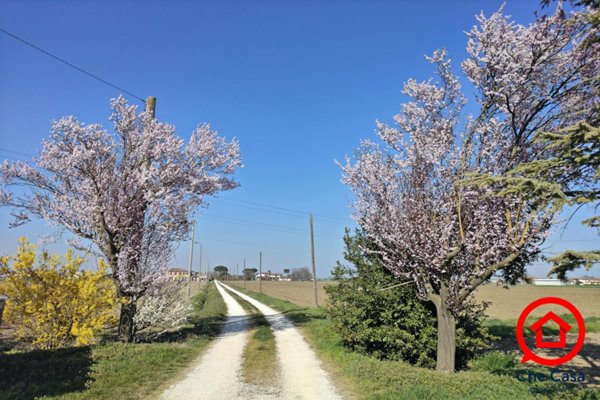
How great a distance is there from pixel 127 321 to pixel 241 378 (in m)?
6.16

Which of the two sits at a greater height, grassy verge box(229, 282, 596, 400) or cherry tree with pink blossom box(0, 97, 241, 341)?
cherry tree with pink blossom box(0, 97, 241, 341)

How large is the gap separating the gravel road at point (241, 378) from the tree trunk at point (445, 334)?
3.03 meters

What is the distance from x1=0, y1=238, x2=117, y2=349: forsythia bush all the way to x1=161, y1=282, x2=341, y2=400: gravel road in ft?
12.4

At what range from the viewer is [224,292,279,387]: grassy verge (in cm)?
933

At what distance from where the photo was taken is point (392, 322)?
10.8 metres

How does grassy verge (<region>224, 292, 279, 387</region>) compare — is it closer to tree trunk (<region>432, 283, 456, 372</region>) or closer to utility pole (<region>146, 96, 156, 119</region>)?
tree trunk (<region>432, 283, 456, 372</region>)

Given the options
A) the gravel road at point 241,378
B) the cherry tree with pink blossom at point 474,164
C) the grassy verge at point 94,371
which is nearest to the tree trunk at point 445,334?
the cherry tree with pink blossom at point 474,164

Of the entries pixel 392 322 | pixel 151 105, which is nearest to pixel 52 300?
pixel 151 105

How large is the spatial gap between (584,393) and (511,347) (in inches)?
305

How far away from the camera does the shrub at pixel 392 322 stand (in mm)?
10562

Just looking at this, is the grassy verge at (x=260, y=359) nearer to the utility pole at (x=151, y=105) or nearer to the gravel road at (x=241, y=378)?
the gravel road at (x=241, y=378)

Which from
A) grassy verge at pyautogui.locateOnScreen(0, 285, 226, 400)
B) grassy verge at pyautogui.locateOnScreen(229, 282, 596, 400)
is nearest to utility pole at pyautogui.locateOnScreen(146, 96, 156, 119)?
grassy verge at pyautogui.locateOnScreen(0, 285, 226, 400)

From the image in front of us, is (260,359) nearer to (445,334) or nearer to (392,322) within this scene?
(392,322)

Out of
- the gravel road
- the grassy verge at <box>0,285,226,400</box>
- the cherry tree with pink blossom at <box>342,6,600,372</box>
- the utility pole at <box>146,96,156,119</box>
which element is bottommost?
the gravel road
